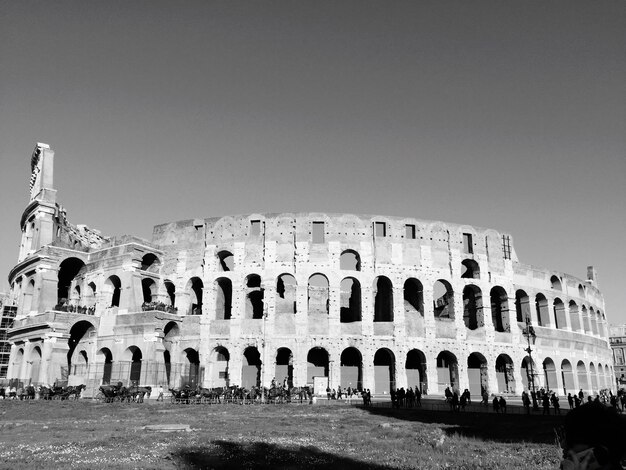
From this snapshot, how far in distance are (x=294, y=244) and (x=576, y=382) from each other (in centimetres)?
2659

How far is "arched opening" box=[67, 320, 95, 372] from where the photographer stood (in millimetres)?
40241

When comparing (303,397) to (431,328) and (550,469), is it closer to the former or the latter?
(431,328)

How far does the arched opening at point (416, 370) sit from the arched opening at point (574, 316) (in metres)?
Answer: 16.5

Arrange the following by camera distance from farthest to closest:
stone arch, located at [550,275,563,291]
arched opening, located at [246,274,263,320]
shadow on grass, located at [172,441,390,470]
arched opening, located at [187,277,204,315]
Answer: stone arch, located at [550,275,563,291] → arched opening, located at [187,277,204,315] → arched opening, located at [246,274,263,320] → shadow on grass, located at [172,441,390,470]

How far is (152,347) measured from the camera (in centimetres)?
3631

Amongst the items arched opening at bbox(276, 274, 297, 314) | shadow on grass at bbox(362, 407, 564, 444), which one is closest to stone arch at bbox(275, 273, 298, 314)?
arched opening at bbox(276, 274, 297, 314)

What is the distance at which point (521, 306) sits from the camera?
44.7 metres

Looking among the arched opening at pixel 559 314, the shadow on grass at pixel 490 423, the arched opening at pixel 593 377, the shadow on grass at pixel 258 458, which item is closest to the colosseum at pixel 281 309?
the arched opening at pixel 559 314

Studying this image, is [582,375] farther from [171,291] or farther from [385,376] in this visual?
[171,291]

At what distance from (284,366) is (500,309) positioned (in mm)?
17863

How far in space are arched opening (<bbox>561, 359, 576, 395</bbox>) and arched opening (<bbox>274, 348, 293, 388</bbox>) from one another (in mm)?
23279

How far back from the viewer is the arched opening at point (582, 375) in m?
46.0

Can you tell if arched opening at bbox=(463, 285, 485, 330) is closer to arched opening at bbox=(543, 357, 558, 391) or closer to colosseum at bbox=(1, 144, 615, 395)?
colosseum at bbox=(1, 144, 615, 395)

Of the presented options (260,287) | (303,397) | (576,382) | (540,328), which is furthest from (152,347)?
(576,382)
